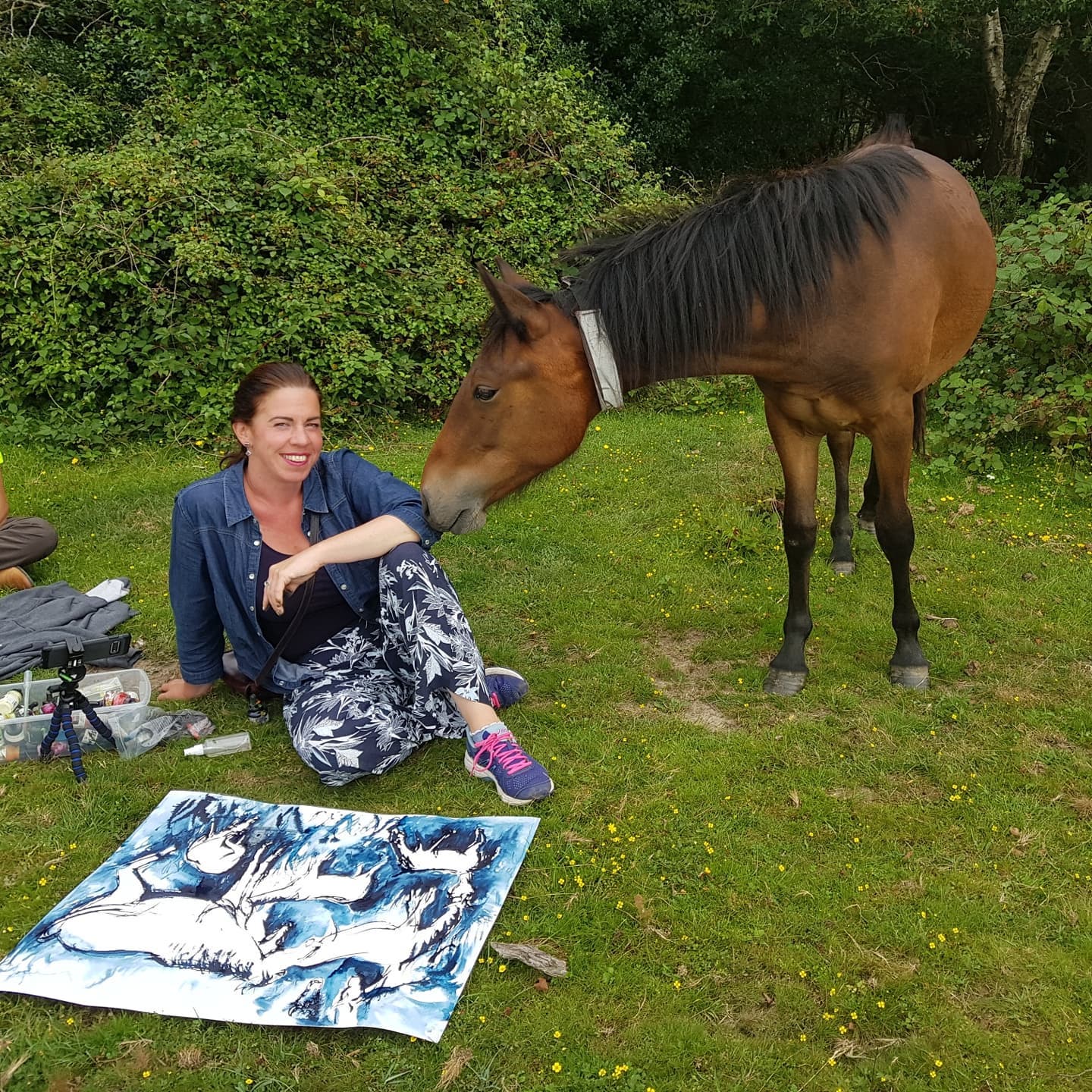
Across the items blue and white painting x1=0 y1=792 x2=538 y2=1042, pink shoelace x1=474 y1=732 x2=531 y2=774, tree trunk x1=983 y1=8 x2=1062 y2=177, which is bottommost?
blue and white painting x1=0 y1=792 x2=538 y2=1042

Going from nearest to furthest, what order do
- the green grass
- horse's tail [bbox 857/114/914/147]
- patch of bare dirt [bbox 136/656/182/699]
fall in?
the green grass → patch of bare dirt [bbox 136/656/182/699] → horse's tail [bbox 857/114/914/147]

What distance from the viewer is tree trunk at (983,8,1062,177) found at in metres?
10.5

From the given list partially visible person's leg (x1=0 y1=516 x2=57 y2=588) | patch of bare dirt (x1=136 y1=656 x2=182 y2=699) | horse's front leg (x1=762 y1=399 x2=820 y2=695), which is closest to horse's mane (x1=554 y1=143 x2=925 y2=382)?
horse's front leg (x1=762 y1=399 x2=820 y2=695)

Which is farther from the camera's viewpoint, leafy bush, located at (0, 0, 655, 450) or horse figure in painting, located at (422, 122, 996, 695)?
leafy bush, located at (0, 0, 655, 450)

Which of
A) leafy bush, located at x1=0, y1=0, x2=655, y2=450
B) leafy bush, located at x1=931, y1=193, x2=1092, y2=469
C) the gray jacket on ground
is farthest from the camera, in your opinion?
leafy bush, located at x1=0, y1=0, x2=655, y2=450

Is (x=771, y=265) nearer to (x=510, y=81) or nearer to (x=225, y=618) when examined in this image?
(x=225, y=618)

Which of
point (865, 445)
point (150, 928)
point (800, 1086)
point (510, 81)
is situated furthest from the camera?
point (510, 81)

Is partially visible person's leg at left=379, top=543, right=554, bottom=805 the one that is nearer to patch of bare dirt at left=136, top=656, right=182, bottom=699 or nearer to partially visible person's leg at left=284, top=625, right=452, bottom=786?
partially visible person's leg at left=284, top=625, right=452, bottom=786

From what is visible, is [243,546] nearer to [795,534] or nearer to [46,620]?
[46,620]

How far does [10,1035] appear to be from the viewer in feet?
6.33

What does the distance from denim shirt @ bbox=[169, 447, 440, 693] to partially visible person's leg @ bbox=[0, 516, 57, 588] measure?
2161mm

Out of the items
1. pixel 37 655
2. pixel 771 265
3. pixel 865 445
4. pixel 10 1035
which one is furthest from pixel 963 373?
pixel 10 1035

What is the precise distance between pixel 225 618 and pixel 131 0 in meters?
8.76

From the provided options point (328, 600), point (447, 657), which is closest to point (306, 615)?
point (328, 600)
